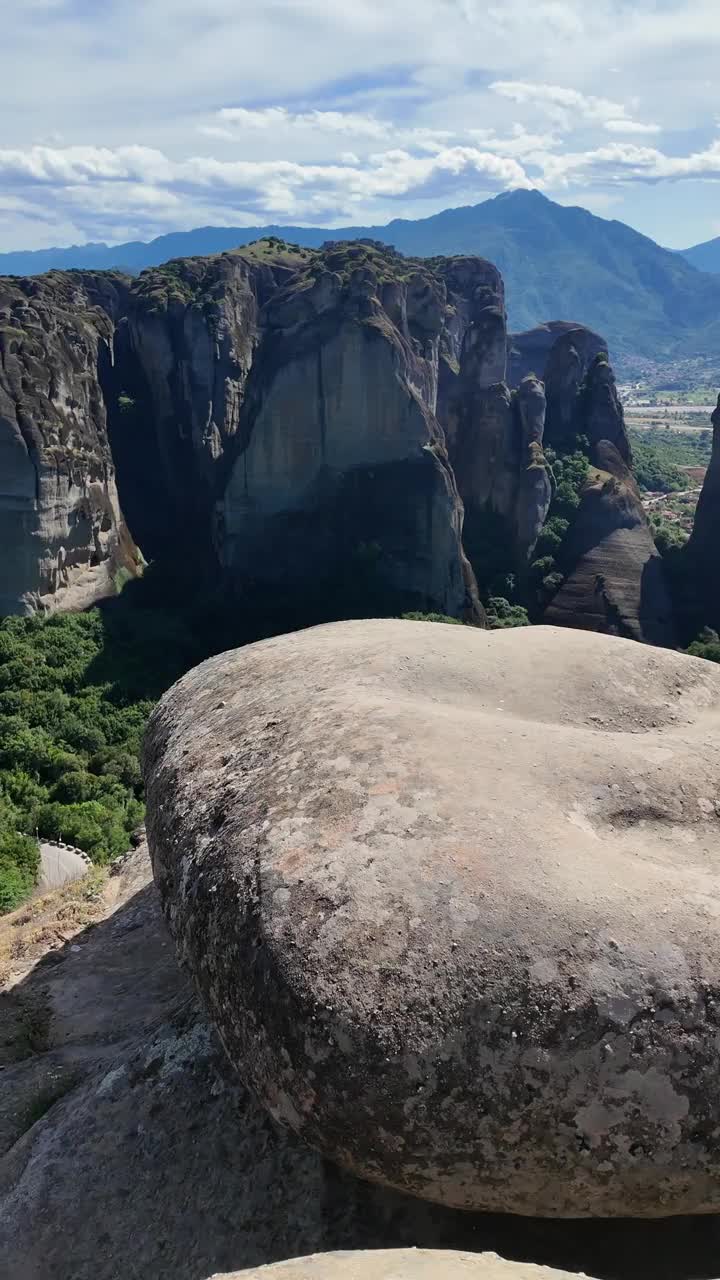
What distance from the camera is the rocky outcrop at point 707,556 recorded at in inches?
1719

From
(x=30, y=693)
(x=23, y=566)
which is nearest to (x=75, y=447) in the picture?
(x=23, y=566)

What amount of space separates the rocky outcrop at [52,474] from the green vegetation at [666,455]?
46.7 m

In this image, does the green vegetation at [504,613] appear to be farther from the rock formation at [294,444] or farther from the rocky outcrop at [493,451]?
the rocky outcrop at [493,451]

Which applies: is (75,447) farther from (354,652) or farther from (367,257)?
(354,652)

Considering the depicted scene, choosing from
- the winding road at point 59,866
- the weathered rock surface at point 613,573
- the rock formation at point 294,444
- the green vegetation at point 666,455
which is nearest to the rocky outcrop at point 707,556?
the weathered rock surface at point 613,573

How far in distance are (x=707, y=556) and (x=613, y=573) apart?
5.31 m

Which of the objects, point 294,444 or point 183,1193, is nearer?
point 183,1193

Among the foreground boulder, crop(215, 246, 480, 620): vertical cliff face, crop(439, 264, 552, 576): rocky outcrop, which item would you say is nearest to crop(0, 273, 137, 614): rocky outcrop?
crop(215, 246, 480, 620): vertical cliff face

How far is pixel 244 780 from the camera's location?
8039 mm

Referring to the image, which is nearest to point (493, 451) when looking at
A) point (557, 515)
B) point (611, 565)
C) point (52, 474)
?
point (557, 515)

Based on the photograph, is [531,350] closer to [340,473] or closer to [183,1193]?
[340,473]

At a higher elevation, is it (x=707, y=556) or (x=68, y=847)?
(x=68, y=847)

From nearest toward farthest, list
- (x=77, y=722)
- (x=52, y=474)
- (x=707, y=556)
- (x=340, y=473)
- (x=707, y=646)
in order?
(x=77, y=722) < (x=52, y=474) < (x=707, y=646) < (x=340, y=473) < (x=707, y=556)

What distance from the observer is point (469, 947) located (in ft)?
20.1
